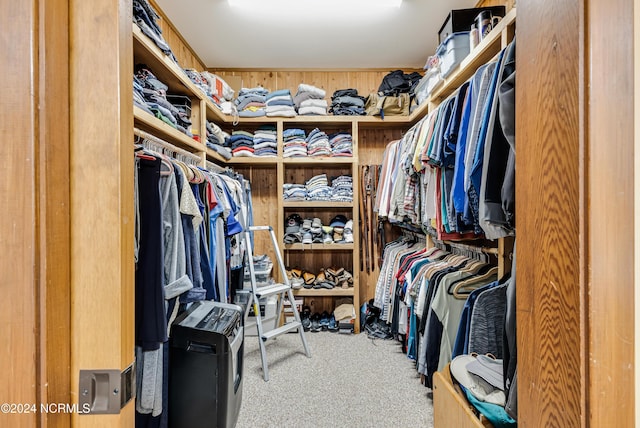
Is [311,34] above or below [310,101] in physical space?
above

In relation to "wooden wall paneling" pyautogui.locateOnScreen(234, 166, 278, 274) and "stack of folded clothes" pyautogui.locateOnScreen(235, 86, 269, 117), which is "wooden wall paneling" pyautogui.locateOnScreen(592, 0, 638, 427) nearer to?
"stack of folded clothes" pyautogui.locateOnScreen(235, 86, 269, 117)

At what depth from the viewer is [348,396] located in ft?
6.85

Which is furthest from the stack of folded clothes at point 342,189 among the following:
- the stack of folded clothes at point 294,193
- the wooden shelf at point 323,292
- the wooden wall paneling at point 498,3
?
the wooden wall paneling at point 498,3

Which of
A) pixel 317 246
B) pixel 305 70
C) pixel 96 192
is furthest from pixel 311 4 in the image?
pixel 96 192

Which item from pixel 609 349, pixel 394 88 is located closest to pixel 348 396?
pixel 609 349

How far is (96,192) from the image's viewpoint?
1.73 feet

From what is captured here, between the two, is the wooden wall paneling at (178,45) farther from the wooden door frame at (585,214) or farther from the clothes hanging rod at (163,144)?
the wooden door frame at (585,214)

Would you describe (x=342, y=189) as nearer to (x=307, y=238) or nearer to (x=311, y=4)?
(x=307, y=238)

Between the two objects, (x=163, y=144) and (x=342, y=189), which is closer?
(x=163, y=144)

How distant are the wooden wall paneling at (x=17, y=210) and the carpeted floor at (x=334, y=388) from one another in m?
1.66

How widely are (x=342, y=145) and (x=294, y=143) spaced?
1.58 ft

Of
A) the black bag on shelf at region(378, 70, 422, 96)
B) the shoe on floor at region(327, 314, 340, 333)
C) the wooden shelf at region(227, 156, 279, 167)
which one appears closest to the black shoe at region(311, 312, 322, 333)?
→ the shoe on floor at region(327, 314, 340, 333)

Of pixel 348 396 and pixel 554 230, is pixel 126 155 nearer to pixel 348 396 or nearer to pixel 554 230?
pixel 554 230

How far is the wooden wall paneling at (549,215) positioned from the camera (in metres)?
0.51
